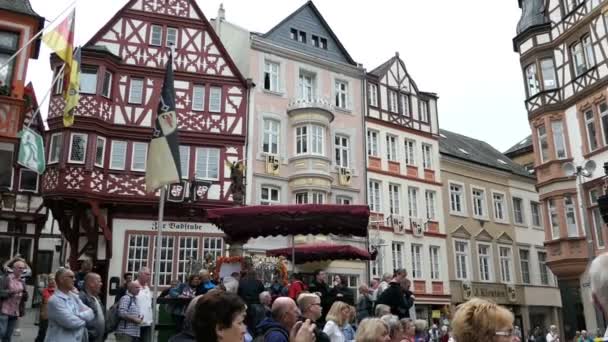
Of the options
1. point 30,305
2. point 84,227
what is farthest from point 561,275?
point 30,305

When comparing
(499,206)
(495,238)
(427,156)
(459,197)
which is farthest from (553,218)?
(499,206)

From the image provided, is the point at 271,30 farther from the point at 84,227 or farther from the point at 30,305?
the point at 30,305

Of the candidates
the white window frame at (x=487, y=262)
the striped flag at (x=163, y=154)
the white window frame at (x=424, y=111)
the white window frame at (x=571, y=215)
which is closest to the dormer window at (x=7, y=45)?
the striped flag at (x=163, y=154)

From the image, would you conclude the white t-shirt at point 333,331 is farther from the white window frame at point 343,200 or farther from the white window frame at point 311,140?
the white window frame at point 343,200

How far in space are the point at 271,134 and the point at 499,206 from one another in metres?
16.5

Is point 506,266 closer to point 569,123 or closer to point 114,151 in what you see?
point 569,123

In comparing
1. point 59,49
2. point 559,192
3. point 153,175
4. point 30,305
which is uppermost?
point 59,49

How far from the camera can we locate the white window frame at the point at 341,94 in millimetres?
29547

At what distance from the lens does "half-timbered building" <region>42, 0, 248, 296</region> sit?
73.2 ft

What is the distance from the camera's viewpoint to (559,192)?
24750 millimetres

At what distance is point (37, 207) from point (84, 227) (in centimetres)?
861

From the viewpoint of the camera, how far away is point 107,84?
937 inches

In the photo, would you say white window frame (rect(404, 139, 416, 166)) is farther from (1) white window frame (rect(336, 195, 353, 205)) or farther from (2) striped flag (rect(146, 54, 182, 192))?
(2) striped flag (rect(146, 54, 182, 192))

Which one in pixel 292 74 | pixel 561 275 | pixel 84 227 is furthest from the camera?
pixel 292 74
